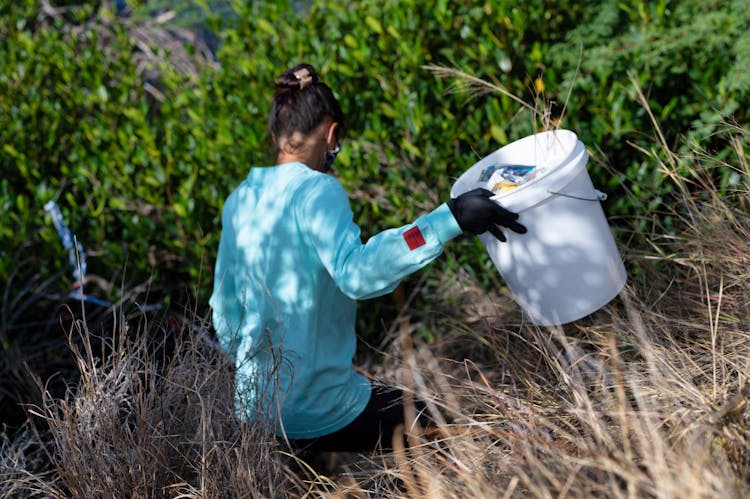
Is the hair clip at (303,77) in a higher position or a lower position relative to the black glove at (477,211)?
higher

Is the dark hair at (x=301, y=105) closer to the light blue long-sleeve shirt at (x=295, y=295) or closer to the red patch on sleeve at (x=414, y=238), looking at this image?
the light blue long-sleeve shirt at (x=295, y=295)

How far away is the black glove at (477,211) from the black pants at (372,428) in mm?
708

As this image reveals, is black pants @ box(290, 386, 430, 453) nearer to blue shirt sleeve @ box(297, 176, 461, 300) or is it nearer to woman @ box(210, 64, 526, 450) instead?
woman @ box(210, 64, 526, 450)

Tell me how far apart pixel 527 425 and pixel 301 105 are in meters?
1.21

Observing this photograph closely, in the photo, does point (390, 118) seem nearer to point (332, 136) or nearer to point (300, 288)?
point (332, 136)

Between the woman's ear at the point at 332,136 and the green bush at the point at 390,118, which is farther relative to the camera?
the green bush at the point at 390,118

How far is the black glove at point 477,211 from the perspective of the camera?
211 cm

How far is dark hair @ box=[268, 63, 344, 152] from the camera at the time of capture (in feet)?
8.20

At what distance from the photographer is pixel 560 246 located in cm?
231

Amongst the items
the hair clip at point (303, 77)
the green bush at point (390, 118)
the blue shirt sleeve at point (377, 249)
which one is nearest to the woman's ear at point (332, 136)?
the hair clip at point (303, 77)

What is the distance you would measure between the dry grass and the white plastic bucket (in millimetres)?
114

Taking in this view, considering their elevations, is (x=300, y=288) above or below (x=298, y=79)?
below

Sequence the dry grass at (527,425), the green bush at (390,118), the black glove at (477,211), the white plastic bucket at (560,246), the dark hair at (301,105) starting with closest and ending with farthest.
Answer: the dry grass at (527,425) → the black glove at (477,211) → the white plastic bucket at (560,246) → the dark hair at (301,105) → the green bush at (390,118)

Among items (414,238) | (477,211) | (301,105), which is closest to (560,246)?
(477,211)
